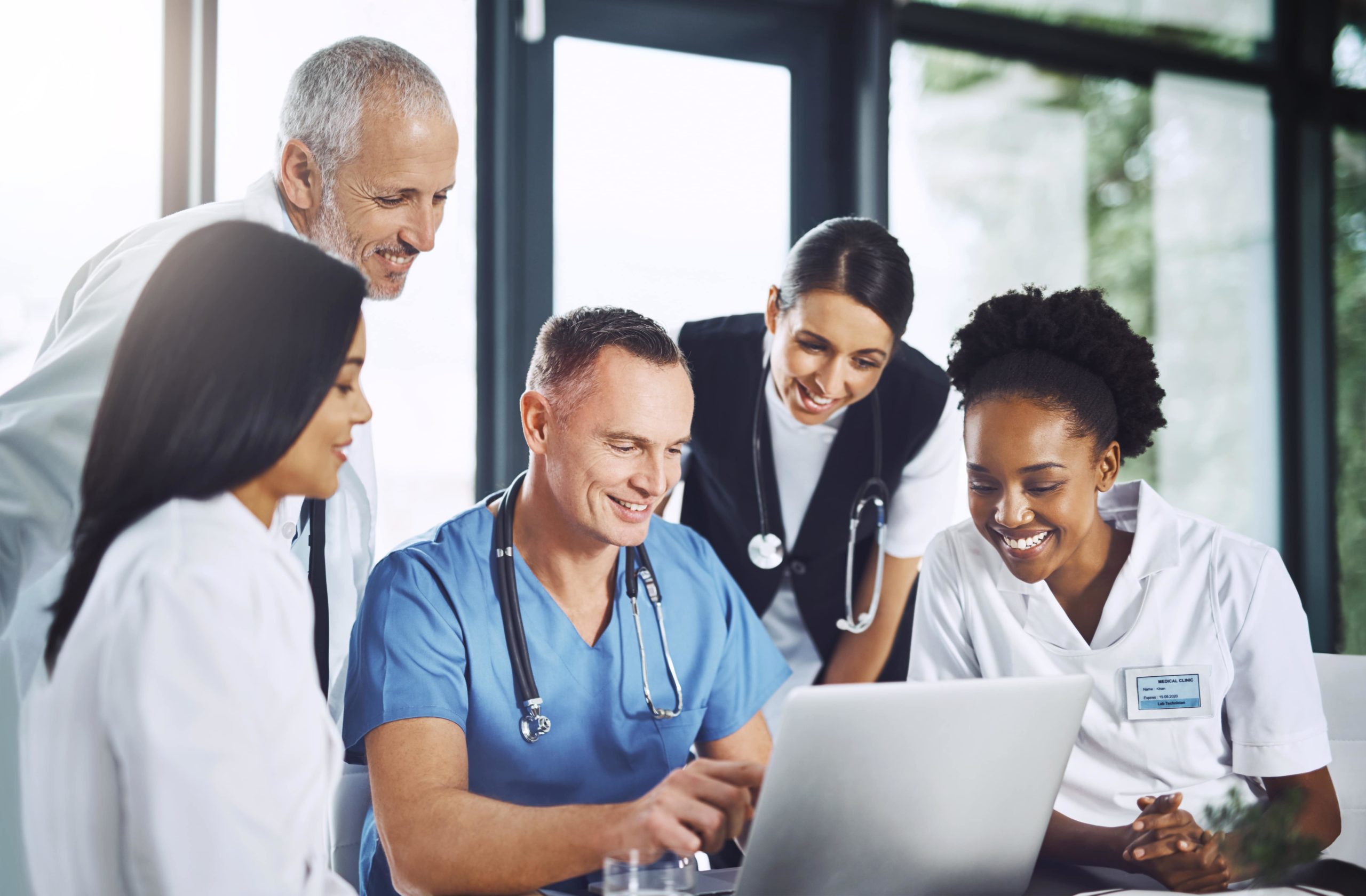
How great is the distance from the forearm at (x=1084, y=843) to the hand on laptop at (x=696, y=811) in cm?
42

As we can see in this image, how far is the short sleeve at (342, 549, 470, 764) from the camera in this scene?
1.31 metres

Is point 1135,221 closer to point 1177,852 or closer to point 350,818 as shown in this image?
point 1177,852

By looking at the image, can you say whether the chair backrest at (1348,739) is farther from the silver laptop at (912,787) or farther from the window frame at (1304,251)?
the window frame at (1304,251)

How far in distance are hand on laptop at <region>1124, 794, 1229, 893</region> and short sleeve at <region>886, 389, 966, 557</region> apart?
970mm

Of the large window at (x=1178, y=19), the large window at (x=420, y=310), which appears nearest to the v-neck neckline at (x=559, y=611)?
the large window at (x=420, y=310)

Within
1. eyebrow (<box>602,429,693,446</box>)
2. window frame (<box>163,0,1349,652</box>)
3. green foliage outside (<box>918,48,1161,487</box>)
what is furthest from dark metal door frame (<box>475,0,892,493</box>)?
eyebrow (<box>602,429,693,446</box>)

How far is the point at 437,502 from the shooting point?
2.81m

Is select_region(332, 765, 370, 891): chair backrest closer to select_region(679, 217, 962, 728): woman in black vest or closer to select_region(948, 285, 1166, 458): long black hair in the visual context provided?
select_region(679, 217, 962, 728): woman in black vest

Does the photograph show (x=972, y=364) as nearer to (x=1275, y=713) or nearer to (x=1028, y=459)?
(x=1028, y=459)

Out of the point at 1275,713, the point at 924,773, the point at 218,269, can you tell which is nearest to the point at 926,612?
the point at 1275,713

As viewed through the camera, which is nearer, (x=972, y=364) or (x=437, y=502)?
(x=972, y=364)

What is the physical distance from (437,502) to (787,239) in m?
1.22

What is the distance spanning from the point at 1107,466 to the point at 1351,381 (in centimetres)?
262

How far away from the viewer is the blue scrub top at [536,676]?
4.42ft
